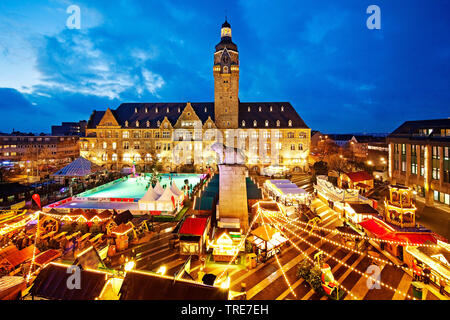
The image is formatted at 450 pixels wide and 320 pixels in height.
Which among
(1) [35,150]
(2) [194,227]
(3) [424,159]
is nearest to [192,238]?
(2) [194,227]

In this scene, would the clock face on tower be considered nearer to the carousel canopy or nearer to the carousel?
the carousel canopy

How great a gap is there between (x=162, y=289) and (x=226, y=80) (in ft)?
150

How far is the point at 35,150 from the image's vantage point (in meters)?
58.1

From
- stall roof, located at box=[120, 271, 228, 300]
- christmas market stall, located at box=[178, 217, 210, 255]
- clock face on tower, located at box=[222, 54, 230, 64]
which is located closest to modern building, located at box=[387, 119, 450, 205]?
christmas market stall, located at box=[178, 217, 210, 255]

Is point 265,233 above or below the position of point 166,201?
below

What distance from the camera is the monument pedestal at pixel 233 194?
1731 centimetres

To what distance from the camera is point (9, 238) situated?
1471 cm

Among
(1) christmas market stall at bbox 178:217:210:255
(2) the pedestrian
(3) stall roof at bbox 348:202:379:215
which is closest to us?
(2) the pedestrian

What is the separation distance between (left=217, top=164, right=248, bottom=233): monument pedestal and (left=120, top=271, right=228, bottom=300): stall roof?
11898mm

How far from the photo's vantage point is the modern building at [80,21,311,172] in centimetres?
4672

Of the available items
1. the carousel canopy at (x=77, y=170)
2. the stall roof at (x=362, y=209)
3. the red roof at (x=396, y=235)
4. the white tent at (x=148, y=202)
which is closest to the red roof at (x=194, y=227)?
the white tent at (x=148, y=202)

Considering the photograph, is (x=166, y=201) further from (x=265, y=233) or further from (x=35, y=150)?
(x=35, y=150)
